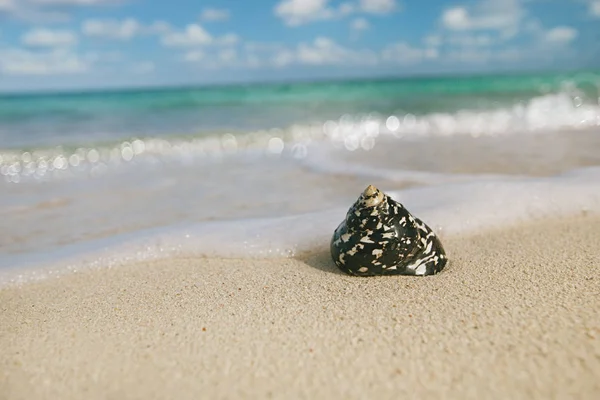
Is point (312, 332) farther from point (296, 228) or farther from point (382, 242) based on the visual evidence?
point (296, 228)

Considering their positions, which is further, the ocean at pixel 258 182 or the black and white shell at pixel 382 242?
the ocean at pixel 258 182

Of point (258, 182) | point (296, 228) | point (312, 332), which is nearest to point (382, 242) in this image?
point (312, 332)

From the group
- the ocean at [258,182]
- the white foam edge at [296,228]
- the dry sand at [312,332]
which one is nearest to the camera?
the dry sand at [312,332]

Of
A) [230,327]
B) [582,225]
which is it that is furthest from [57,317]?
[582,225]

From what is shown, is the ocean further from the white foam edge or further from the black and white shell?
the black and white shell

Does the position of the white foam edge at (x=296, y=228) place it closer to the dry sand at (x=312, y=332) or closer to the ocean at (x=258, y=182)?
the ocean at (x=258, y=182)

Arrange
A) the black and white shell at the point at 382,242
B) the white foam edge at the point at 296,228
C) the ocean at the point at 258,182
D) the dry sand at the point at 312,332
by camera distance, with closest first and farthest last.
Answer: the dry sand at the point at 312,332
the black and white shell at the point at 382,242
the white foam edge at the point at 296,228
the ocean at the point at 258,182

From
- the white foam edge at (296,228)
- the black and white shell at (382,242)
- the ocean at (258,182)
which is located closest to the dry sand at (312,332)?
the black and white shell at (382,242)
